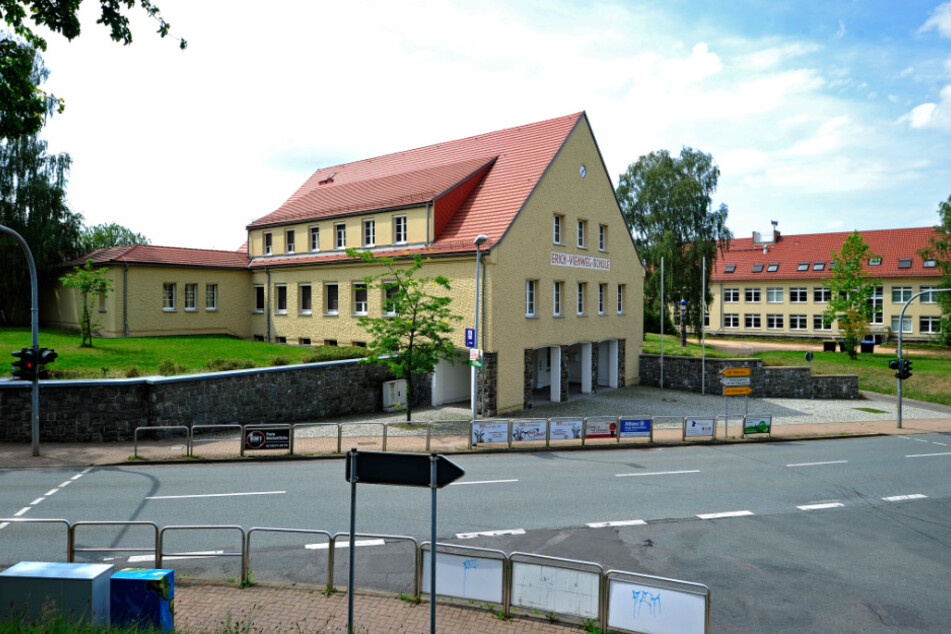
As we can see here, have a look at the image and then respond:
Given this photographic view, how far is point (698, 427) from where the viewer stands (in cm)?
2147

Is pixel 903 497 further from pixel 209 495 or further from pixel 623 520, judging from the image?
pixel 209 495

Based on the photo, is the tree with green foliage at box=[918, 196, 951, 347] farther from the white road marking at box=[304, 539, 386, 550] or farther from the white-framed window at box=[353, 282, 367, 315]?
the white road marking at box=[304, 539, 386, 550]

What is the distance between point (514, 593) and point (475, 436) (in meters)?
11.2

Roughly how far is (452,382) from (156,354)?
41.0ft

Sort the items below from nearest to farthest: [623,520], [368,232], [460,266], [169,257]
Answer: [623,520]
[460,266]
[368,232]
[169,257]

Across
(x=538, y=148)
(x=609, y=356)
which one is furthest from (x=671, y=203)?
(x=538, y=148)

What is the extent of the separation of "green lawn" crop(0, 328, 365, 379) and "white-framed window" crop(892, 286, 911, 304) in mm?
51704

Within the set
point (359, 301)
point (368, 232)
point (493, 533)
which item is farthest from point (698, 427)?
point (368, 232)

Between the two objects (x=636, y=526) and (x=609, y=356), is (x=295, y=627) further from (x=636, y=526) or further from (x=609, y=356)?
(x=609, y=356)

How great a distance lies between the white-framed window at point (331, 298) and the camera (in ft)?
100

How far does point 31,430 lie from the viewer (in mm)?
18062

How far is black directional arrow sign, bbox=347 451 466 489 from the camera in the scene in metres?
6.40

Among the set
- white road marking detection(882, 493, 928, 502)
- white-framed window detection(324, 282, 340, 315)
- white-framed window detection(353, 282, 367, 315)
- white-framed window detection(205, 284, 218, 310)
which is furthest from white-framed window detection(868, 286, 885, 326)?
white-framed window detection(205, 284, 218, 310)

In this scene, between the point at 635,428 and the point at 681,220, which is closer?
the point at 635,428
